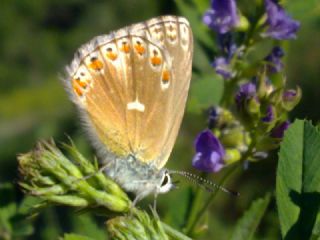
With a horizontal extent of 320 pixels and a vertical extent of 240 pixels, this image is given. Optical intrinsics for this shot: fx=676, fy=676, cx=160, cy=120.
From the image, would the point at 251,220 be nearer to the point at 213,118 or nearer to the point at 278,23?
the point at 213,118

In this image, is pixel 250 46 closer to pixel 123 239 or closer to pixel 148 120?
pixel 148 120

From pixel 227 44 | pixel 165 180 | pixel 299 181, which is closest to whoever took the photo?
pixel 299 181

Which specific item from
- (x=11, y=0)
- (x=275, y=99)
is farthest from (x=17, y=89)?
(x=275, y=99)

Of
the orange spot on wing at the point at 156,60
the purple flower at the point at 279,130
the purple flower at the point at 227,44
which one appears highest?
the orange spot on wing at the point at 156,60

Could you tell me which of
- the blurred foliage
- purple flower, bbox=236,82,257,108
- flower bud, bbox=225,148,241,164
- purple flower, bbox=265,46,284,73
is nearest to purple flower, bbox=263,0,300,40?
purple flower, bbox=265,46,284,73

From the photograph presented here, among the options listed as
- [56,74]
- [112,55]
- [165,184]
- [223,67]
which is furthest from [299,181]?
[56,74]

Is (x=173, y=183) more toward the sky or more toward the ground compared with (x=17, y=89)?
more toward the sky

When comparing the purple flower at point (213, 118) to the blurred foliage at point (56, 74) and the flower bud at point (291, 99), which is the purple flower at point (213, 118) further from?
the blurred foliage at point (56, 74)

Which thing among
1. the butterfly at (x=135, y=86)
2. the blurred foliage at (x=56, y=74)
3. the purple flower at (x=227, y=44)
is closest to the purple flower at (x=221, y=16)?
the purple flower at (x=227, y=44)
